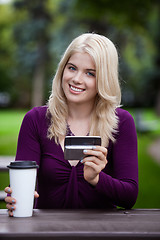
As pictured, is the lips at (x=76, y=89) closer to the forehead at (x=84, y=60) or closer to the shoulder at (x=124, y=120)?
the forehead at (x=84, y=60)

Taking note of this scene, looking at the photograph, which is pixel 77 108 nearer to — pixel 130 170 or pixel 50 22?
pixel 130 170

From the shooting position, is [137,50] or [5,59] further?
[5,59]

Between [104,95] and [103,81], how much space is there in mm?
92

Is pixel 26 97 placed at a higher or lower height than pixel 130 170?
higher

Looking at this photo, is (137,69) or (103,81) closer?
(103,81)

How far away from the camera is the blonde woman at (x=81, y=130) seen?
8.18ft

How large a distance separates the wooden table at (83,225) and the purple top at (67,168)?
1.02 ft

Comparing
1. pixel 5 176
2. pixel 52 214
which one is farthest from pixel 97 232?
pixel 5 176

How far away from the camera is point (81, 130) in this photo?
2.69 meters

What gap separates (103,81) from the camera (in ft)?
8.30

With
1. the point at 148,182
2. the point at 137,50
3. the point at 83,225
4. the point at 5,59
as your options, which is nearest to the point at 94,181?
the point at 83,225

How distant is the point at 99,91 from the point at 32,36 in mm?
29849

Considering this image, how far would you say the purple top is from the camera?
2473mm

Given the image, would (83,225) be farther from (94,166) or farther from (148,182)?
(148,182)
